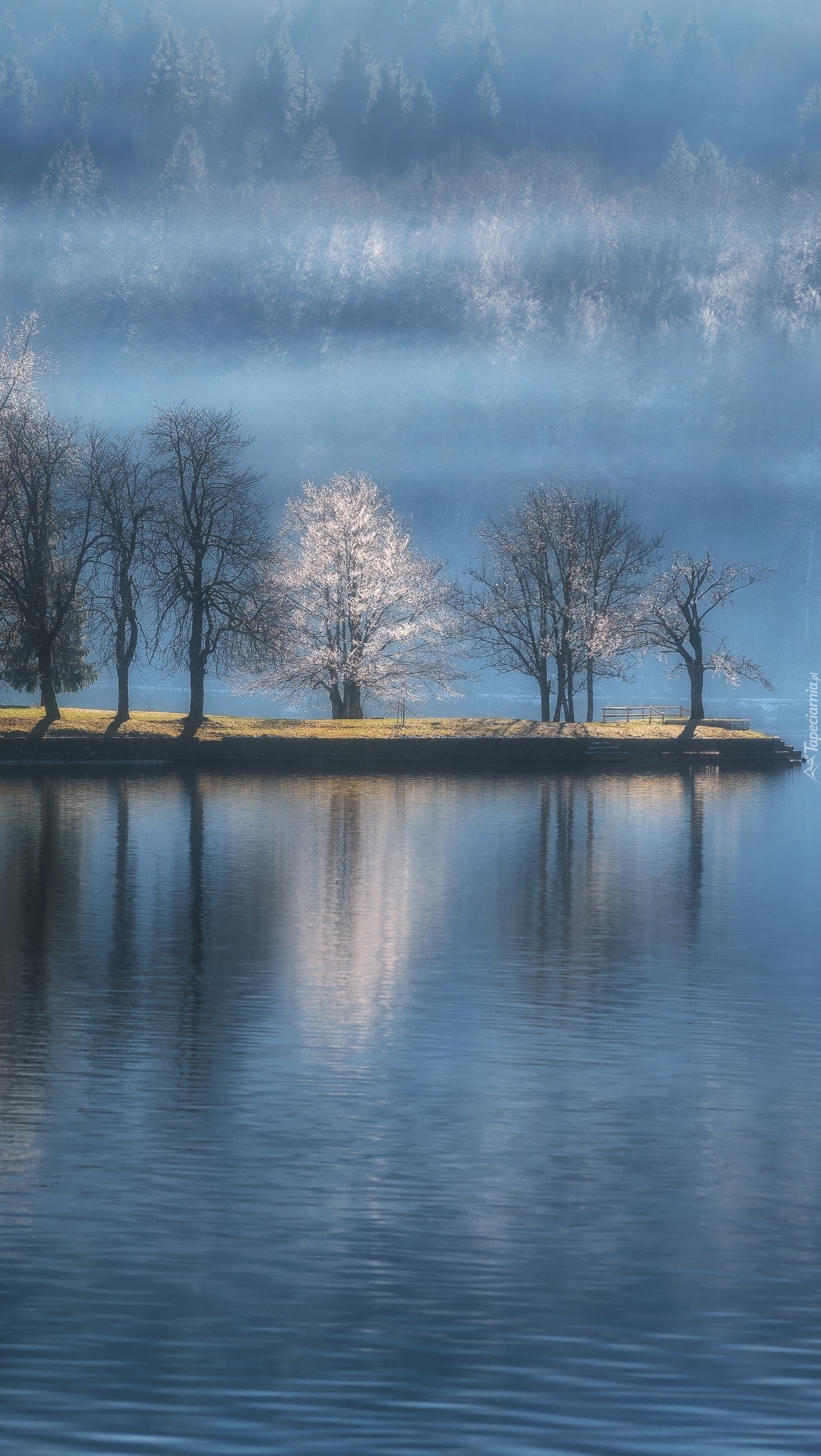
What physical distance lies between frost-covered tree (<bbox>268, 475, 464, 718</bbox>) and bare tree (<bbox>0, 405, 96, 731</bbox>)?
13821 mm

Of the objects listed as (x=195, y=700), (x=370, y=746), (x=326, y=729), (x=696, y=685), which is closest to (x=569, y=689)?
(x=696, y=685)

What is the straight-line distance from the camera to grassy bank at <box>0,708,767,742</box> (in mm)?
71750

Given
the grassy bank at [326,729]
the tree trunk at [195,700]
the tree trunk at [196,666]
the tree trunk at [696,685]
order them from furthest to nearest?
the tree trunk at [696,685] → the tree trunk at [196,666] → the tree trunk at [195,700] → the grassy bank at [326,729]

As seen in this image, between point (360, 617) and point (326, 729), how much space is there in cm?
1211

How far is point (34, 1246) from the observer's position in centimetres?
1030

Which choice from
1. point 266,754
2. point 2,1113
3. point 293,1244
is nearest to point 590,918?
point 2,1113

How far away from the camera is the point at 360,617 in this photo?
87125 millimetres

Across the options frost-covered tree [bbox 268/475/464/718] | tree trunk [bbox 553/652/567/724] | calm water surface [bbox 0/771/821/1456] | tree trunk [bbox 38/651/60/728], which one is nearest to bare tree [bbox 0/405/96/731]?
tree trunk [bbox 38/651/60/728]

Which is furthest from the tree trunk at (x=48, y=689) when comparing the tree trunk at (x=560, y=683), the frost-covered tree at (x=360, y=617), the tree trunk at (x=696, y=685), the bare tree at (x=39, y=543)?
the tree trunk at (x=696, y=685)

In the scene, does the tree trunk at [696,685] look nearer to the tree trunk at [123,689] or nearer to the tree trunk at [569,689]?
the tree trunk at [569,689]

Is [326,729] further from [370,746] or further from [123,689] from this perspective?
[123,689]

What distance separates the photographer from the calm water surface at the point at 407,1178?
8281 millimetres

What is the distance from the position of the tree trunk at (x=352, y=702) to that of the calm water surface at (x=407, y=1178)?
198ft

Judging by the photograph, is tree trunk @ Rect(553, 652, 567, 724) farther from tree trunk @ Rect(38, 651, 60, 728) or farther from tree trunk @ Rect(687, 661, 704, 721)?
tree trunk @ Rect(38, 651, 60, 728)
